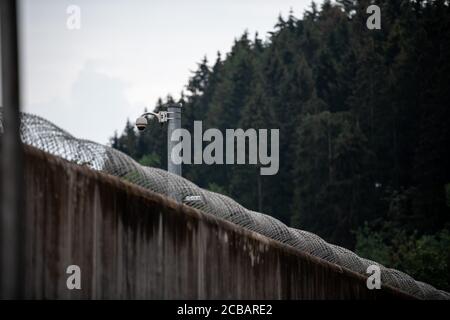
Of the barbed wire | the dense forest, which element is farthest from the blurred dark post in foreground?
the dense forest

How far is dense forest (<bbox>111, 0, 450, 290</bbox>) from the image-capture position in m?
84.8

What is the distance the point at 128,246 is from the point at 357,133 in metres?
78.5

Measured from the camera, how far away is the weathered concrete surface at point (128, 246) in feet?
52.0

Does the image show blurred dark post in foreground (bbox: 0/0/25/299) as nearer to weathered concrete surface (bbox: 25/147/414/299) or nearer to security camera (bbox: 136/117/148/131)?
weathered concrete surface (bbox: 25/147/414/299)

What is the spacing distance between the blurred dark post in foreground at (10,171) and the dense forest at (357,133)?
57.7 meters

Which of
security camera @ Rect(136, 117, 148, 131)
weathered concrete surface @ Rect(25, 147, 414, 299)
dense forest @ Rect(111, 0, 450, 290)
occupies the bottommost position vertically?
weathered concrete surface @ Rect(25, 147, 414, 299)

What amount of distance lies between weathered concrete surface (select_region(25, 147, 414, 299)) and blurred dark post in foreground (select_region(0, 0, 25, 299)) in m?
7.64

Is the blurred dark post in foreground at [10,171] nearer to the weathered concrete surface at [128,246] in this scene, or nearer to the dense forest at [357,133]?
the weathered concrete surface at [128,246]

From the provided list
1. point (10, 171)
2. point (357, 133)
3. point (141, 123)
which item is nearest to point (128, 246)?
point (141, 123)
